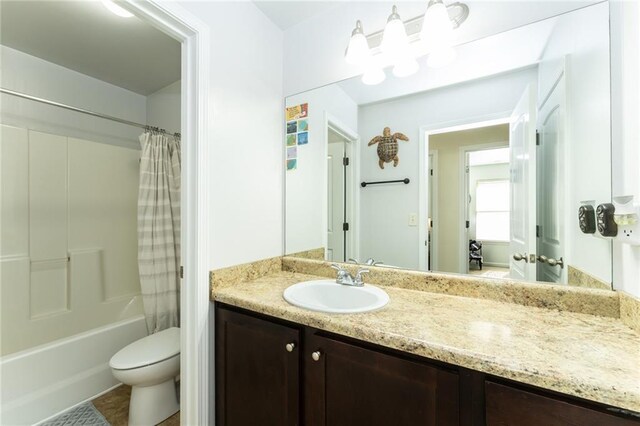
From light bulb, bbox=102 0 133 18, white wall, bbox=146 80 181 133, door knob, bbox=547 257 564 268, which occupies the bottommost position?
door knob, bbox=547 257 564 268

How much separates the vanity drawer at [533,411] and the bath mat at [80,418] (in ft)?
6.65

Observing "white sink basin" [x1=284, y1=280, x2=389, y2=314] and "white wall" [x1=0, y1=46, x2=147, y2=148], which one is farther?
"white wall" [x1=0, y1=46, x2=147, y2=148]

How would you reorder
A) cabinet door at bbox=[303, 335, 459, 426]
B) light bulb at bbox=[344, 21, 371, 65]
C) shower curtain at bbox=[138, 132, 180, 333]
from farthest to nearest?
1. shower curtain at bbox=[138, 132, 180, 333]
2. light bulb at bbox=[344, 21, 371, 65]
3. cabinet door at bbox=[303, 335, 459, 426]

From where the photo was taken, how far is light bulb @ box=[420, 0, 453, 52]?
109 centimetres

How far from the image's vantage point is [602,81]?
92 centimetres

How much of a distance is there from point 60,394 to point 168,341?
781mm

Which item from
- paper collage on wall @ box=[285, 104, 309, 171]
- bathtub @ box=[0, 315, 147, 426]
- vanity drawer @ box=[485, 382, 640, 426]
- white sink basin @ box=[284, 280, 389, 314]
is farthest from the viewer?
paper collage on wall @ box=[285, 104, 309, 171]

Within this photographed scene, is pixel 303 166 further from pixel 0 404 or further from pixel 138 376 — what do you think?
pixel 0 404

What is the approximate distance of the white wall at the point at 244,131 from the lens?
124 centimetres

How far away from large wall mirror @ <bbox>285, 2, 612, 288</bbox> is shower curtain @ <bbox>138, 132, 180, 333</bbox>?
39.9 inches

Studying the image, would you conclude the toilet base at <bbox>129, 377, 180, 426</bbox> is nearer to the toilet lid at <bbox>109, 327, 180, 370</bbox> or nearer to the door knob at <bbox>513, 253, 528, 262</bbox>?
the toilet lid at <bbox>109, 327, 180, 370</bbox>

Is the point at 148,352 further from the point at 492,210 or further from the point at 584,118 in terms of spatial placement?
the point at 584,118

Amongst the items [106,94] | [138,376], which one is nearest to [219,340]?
[138,376]

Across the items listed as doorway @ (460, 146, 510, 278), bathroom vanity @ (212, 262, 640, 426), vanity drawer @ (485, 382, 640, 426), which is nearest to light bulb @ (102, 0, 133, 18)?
bathroom vanity @ (212, 262, 640, 426)
